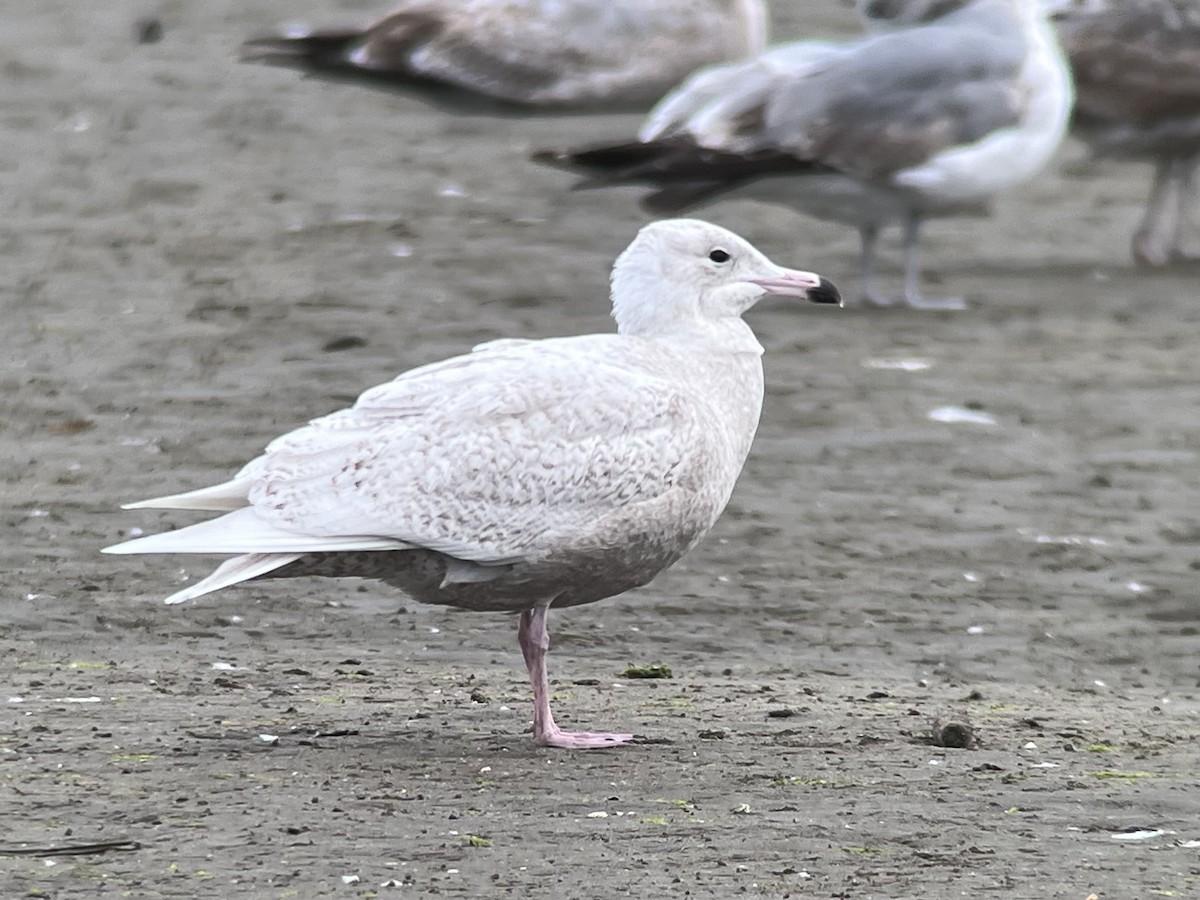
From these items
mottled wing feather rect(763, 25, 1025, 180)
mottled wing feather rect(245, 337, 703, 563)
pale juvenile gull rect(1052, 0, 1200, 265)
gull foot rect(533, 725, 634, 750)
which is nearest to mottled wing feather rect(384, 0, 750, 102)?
pale juvenile gull rect(1052, 0, 1200, 265)

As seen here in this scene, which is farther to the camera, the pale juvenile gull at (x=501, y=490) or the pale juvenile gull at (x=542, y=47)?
the pale juvenile gull at (x=542, y=47)

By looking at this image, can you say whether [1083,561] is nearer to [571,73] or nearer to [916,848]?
[916,848]

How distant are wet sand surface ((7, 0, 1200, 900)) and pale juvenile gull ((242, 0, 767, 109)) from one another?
0.31 m

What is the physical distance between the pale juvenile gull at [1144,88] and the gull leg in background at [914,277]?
1519 millimetres

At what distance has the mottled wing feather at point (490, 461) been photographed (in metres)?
5.31

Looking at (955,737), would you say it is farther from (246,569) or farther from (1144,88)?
(1144,88)

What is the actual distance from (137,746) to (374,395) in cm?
99

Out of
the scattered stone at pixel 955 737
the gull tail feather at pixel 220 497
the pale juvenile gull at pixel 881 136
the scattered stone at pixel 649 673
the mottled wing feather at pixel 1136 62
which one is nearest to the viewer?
the gull tail feather at pixel 220 497

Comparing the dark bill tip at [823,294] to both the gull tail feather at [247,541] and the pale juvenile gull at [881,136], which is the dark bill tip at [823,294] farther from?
the pale juvenile gull at [881,136]

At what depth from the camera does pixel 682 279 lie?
5.83 m

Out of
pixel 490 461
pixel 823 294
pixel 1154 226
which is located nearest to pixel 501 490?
pixel 490 461

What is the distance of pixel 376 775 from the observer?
198 inches

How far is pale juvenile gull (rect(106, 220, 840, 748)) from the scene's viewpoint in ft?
17.4

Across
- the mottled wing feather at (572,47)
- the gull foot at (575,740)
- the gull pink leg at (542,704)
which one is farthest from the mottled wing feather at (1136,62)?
the gull foot at (575,740)
